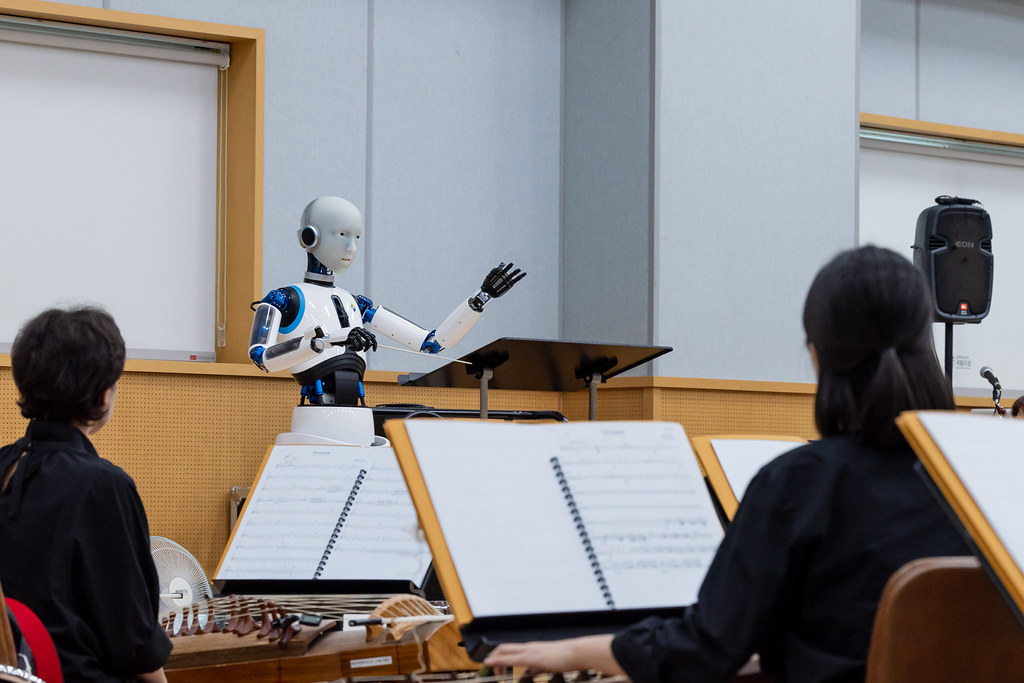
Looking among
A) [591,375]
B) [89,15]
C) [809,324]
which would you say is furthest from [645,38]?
[809,324]

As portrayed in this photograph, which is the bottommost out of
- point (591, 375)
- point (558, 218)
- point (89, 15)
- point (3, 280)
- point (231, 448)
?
point (231, 448)

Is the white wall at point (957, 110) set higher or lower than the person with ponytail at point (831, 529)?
higher

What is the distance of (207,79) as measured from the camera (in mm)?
5238

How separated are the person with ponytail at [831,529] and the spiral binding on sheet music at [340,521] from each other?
896 mm

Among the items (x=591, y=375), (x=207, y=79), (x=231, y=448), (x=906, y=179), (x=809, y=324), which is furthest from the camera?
(x=906, y=179)

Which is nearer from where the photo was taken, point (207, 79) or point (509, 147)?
point (207, 79)

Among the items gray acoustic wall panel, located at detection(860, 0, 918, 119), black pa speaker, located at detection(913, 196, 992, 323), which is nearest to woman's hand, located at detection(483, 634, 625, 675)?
black pa speaker, located at detection(913, 196, 992, 323)

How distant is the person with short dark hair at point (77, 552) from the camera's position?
1.66 metres

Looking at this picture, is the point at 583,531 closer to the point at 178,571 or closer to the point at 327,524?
the point at 327,524

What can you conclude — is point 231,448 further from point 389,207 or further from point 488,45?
point 488,45

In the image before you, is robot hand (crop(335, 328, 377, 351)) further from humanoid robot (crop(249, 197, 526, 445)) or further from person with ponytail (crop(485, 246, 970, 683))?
person with ponytail (crop(485, 246, 970, 683))

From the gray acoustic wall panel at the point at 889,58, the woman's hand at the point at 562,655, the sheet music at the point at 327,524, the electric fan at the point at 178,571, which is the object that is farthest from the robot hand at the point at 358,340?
the gray acoustic wall panel at the point at 889,58

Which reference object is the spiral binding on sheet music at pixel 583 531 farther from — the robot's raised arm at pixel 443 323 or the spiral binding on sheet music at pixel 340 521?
the robot's raised arm at pixel 443 323

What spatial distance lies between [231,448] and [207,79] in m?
1.80
